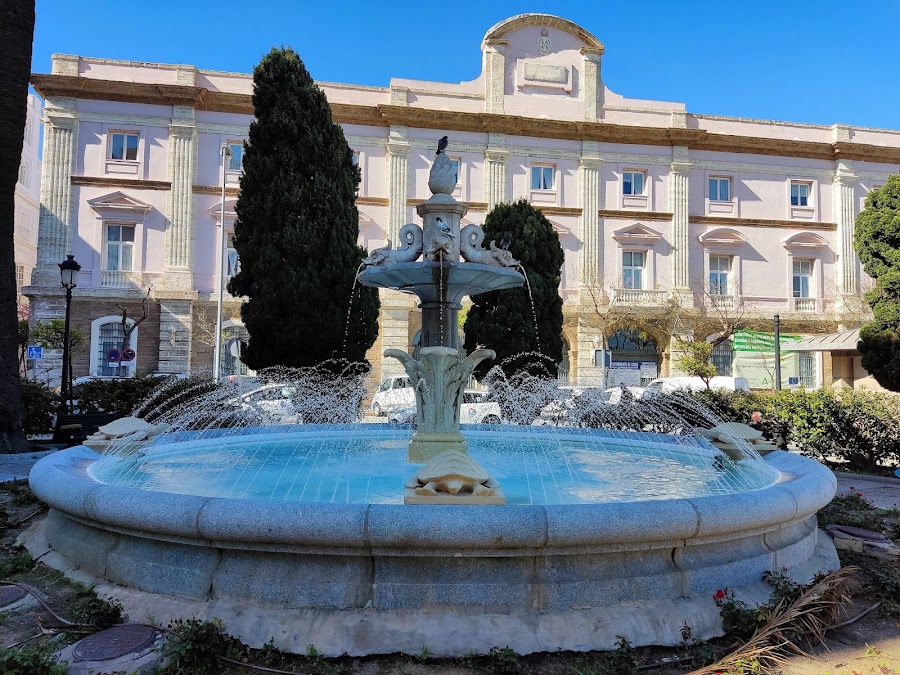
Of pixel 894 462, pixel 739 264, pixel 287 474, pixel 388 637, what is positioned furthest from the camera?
pixel 739 264

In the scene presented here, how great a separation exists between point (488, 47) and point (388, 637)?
88.7ft

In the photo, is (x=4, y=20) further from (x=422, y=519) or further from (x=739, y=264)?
(x=739, y=264)

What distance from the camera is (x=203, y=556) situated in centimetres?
330

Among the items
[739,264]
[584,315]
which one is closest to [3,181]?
[584,315]

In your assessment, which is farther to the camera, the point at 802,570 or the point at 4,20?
the point at 4,20

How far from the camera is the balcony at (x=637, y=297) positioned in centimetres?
2633

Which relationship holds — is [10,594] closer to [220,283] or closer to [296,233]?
[296,233]

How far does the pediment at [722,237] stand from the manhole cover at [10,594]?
2814 cm

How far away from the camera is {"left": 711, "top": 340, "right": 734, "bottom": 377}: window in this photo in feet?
90.1

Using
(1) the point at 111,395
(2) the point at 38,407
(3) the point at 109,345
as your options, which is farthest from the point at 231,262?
(2) the point at 38,407

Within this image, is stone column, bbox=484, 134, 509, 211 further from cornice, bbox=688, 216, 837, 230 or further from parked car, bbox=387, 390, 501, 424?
parked car, bbox=387, 390, 501, 424

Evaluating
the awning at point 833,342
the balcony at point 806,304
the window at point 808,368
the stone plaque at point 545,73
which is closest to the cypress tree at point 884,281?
the awning at point 833,342

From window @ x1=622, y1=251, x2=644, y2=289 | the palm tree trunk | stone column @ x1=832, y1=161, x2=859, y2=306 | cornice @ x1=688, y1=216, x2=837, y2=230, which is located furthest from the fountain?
stone column @ x1=832, y1=161, x2=859, y2=306

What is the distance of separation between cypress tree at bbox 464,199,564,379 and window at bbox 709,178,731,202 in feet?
42.4
